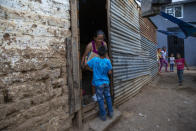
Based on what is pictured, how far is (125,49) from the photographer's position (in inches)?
168

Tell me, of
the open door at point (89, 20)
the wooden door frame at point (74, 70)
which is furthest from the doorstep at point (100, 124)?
the open door at point (89, 20)

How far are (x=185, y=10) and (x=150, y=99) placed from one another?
1527 centimetres

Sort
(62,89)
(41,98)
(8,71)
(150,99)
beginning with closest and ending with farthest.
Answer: (8,71) < (41,98) < (62,89) < (150,99)

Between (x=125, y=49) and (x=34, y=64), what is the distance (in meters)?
3.30

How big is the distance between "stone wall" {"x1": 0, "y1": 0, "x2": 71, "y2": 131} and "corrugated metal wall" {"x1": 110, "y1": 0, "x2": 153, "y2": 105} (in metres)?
1.84

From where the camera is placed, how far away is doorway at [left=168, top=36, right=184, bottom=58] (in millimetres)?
13797

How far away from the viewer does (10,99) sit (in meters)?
1.52

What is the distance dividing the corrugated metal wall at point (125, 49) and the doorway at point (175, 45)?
11.2 meters

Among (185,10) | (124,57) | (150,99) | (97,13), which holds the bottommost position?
(150,99)

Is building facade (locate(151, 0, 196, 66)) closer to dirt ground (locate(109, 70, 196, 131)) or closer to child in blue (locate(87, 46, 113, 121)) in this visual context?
dirt ground (locate(109, 70, 196, 131))

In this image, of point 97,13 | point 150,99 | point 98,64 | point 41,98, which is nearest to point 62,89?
point 41,98

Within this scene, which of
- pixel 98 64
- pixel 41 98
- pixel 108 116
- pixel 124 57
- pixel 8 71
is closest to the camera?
pixel 8 71

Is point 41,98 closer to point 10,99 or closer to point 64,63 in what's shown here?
point 10,99

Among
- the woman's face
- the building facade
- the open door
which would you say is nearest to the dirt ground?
the open door
